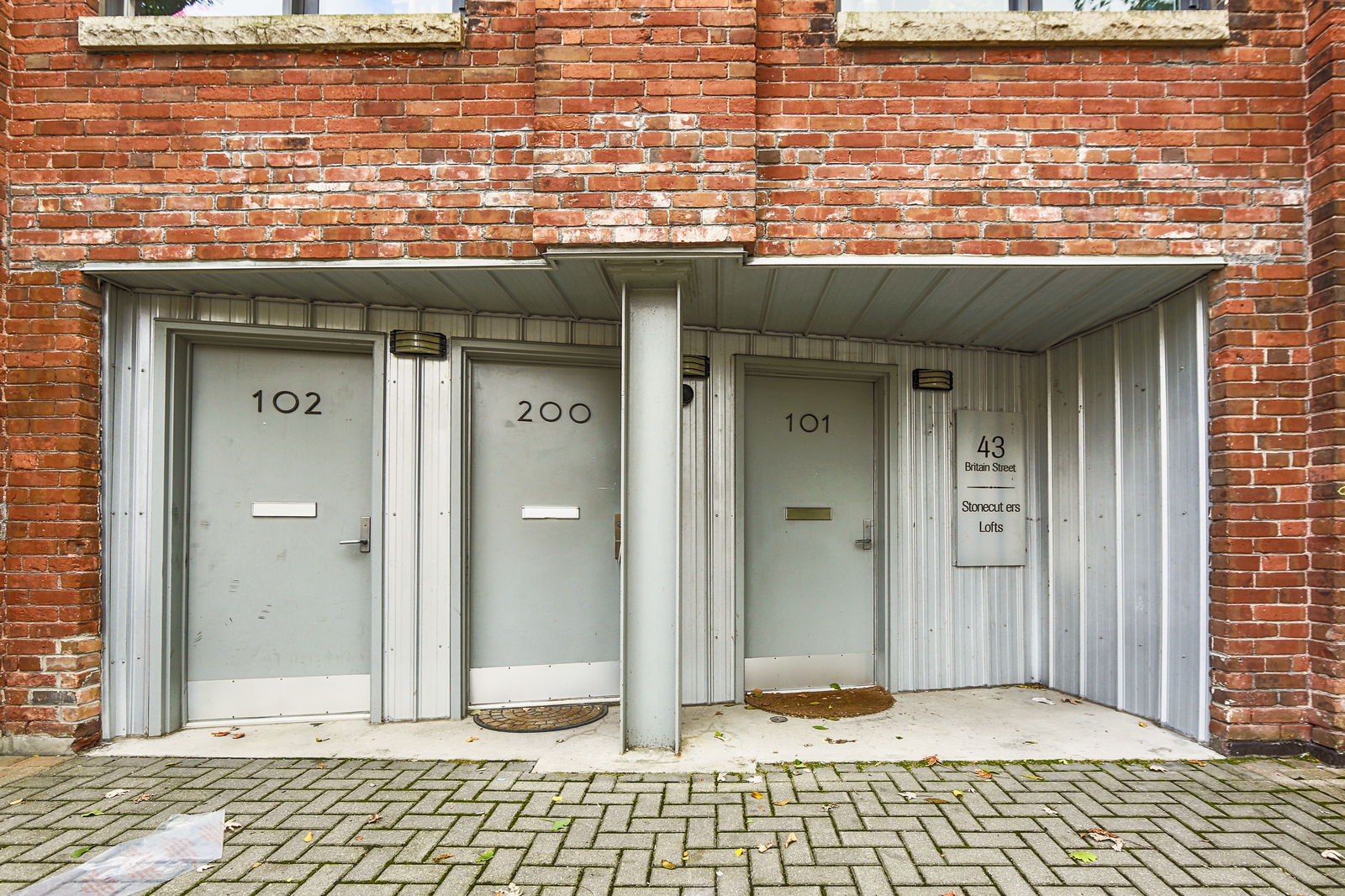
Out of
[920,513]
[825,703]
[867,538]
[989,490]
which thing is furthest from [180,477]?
[989,490]

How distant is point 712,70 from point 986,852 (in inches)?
146

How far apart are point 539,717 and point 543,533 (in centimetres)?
115

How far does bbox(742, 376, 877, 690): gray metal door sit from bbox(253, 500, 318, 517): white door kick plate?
2.85 m

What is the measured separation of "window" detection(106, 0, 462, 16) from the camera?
381 cm

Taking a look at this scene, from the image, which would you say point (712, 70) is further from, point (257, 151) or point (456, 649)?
point (456, 649)

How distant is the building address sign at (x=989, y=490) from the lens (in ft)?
16.4

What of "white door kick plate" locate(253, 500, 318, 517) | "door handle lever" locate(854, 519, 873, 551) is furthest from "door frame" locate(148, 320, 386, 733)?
"door handle lever" locate(854, 519, 873, 551)

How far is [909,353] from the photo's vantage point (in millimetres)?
5012

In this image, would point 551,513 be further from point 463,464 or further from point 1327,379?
point 1327,379

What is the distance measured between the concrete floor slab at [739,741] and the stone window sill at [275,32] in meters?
3.80

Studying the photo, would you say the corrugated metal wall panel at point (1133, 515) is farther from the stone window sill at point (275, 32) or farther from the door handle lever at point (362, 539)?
the door handle lever at point (362, 539)

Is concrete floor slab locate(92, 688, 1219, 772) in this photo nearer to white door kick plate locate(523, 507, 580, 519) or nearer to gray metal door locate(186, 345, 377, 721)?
gray metal door locate(186, 345, 377, 721)

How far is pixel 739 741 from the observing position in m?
3.77

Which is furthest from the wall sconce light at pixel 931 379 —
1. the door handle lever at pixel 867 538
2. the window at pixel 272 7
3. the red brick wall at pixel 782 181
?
the window at pixel 272 7
